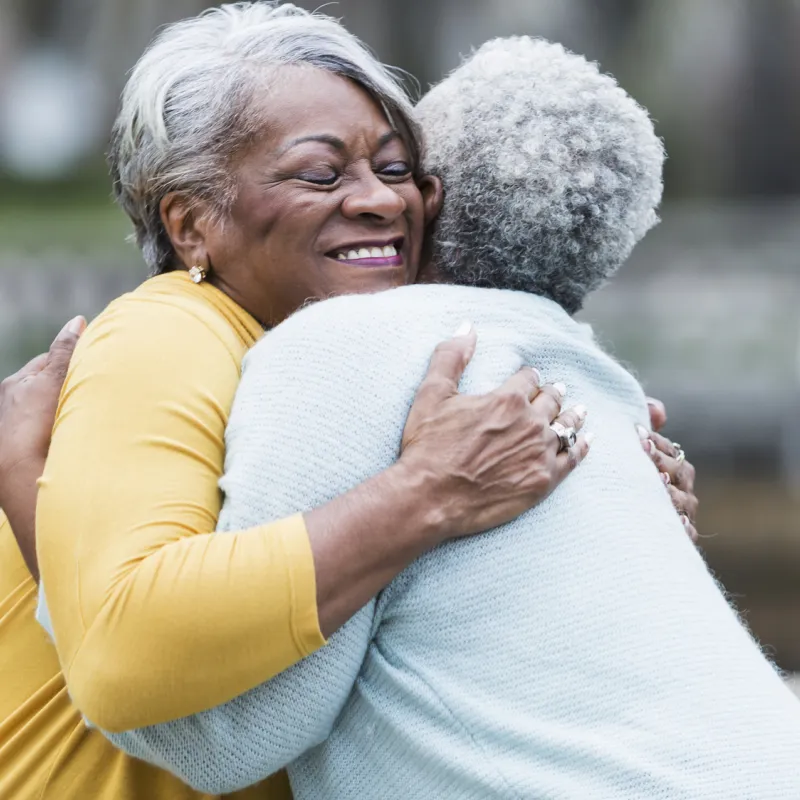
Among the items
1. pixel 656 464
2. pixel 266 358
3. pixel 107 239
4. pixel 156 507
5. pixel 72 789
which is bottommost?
pixel 107 239

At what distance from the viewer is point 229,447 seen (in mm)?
1807

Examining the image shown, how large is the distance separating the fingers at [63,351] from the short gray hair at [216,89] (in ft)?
0.91

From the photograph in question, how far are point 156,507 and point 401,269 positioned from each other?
80 cm

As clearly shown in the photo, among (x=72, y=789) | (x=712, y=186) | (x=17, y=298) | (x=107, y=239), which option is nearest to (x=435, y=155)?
(x=72, y=789)

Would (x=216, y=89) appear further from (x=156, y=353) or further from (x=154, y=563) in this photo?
(x=154, y=563)

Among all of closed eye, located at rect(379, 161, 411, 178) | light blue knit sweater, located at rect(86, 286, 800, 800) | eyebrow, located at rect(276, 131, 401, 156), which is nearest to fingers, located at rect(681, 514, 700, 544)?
light blue knit sweater, located at rect(86, 286, 800, 800)

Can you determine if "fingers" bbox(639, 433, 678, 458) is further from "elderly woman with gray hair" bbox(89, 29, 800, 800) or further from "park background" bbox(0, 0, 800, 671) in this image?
"park background" bbox(0, 0, 800, 671)

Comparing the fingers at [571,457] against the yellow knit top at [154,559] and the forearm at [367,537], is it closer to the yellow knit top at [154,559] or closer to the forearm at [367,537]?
the forearm at [367,537]

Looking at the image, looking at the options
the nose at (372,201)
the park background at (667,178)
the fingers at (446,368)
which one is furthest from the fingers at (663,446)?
the park background at (667,178)

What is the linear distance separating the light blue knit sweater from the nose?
A: 0.43 metres

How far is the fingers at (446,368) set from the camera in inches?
71.5

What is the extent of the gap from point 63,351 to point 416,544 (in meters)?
0.93

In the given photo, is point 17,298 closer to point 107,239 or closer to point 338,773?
point 107,239

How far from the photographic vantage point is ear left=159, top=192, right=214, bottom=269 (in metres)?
2.32
